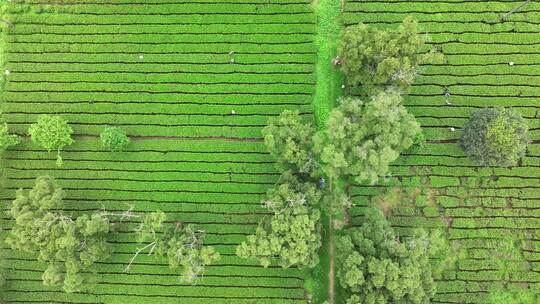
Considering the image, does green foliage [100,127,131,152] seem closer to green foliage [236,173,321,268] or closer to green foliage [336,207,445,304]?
green foliage [236,173,321,268]

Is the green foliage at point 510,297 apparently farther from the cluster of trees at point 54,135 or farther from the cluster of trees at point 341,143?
the cluster of trees at point 54,135

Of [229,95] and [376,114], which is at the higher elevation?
[229,95]

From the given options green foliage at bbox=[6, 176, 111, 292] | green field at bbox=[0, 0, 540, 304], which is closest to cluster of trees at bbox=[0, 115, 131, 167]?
green field at bbox=[0, 0, 540, 304]

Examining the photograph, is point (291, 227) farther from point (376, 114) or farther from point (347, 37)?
point (347, 37)

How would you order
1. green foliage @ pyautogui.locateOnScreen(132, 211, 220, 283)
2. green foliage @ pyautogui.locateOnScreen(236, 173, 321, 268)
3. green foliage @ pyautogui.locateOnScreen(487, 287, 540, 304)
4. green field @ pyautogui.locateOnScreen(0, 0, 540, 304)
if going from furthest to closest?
green field @ pyautogui.locateOnScreen(0, 0, 540, 304), green foliage @ pyautogui.locateOnScreen(487, 287, 540, 304), green foliage @ pyautogui.locateOnScreen(132, 211, 220, 283), green foliage @ pyautogui.locateOnScreen(236, 173, 321, 268)

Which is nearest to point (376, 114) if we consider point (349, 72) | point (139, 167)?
point (349, 72)

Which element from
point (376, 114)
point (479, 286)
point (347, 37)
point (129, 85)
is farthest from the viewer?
point (129, 85)

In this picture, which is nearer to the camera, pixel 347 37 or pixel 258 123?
pixel 347 37

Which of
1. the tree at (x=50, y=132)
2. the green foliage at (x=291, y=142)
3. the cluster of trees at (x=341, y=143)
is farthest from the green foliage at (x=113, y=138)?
the cluster of trees at (x=341, y=143)
